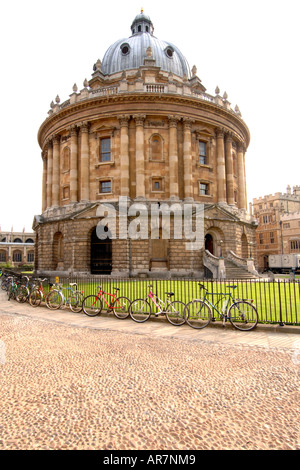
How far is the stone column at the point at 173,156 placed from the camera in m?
28.6

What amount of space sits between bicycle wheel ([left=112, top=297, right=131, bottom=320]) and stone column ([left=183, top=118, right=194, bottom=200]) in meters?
19.4

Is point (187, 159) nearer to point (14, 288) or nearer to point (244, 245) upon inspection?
point (244, 245)

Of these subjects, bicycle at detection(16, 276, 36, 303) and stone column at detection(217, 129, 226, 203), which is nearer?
bicycle at detection(16, 276, 36, 303)

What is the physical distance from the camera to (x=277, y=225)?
68000mm

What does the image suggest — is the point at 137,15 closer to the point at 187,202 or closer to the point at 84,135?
the point at 84,135

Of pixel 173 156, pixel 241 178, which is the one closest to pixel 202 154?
pixel 173 156

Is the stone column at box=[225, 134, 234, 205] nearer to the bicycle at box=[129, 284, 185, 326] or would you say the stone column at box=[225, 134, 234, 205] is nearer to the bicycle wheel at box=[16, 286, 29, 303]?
the bicycle wheel at box=[16, 286, 29, 303]

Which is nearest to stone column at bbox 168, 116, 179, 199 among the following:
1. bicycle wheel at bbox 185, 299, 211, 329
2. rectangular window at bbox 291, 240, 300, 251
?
bicycle wheel at bbox 185, 299, 211, 329

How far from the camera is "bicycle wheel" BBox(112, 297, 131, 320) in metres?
10.5

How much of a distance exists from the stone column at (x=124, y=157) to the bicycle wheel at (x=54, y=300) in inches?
625

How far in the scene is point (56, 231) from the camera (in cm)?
3083

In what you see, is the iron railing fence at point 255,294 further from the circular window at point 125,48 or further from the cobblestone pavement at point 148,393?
the circular window at point 125,48

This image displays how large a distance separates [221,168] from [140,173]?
29.8ft

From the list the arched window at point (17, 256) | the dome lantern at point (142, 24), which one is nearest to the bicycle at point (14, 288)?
the dome lantern at point (142, 24)
